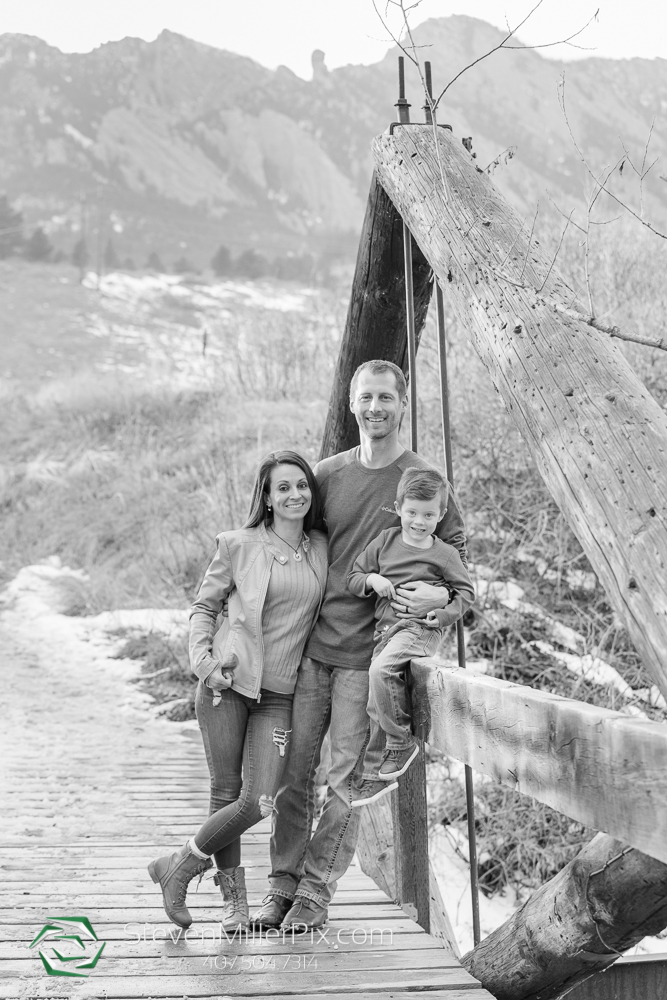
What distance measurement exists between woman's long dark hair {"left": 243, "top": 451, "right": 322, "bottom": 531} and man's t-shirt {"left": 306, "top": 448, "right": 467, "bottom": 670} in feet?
0.18

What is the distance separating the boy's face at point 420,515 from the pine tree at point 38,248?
2239 inches

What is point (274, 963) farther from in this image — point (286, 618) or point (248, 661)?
point (286, 618)

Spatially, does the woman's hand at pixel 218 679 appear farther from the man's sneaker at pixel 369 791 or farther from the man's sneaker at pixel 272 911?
the man's sneaker at pixel 272 911

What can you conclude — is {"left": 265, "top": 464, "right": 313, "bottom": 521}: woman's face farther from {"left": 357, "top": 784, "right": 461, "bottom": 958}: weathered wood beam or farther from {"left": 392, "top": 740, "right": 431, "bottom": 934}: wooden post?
{"left": 357, "top": 784, "right": 461, "bottom": 958}: weathered wood beam

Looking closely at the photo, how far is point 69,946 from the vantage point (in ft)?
8.75

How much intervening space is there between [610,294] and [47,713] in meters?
6.33

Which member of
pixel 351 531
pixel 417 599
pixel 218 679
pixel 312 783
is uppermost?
pixel 351 531

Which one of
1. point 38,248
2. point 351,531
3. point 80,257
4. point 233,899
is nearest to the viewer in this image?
point 233,899

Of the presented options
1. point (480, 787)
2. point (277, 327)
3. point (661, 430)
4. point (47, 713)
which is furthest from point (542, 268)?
point (277, 327)

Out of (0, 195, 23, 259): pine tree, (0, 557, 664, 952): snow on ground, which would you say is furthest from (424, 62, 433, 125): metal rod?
(0, 195, 23, 259): pine tree

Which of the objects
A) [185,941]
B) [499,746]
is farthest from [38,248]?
[499,746]

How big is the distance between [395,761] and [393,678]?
239 millimetres

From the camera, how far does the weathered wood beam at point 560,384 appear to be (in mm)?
1721

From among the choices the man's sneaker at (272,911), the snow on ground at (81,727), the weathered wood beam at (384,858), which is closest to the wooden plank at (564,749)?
the man's sneaker at (272,911)
